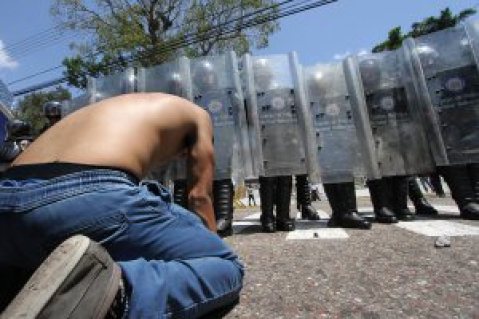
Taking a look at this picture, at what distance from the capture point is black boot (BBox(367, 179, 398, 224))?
16.2ft

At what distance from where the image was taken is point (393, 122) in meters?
5.24

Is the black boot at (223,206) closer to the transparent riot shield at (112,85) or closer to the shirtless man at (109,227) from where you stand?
the transparent riot shield at (112,85)

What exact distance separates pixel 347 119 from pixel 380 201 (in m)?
0.95

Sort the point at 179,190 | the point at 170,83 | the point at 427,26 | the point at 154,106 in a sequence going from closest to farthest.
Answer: the point at 154,106, the point at 179,190, the point at 170,83, the point at 427,26

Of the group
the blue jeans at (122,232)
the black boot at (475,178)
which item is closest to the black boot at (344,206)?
the black boot at (475,178)

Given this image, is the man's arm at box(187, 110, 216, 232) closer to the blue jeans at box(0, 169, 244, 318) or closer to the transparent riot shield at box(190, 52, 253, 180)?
the blue jeans at box(0, 169, 244, 318)

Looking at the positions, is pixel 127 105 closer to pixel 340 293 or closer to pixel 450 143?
pixel 340 293

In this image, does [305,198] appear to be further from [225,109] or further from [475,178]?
[475,178]

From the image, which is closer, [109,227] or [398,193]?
[109,227]

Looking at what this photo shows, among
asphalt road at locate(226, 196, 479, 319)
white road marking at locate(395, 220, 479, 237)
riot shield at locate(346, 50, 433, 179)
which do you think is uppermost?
riot shield at locate(346, 50, 433, 179)

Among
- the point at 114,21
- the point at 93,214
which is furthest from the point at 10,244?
the point at 114,21

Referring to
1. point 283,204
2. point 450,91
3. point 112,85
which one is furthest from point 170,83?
point 450,91

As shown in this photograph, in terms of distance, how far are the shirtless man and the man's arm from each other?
0.17m

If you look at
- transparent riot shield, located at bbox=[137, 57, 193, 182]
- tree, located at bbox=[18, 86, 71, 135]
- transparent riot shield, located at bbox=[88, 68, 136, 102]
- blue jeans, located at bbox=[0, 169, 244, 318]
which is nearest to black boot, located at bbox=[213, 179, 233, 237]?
transparent riot shield, located at bbox=[137, 57, 193, 182]
